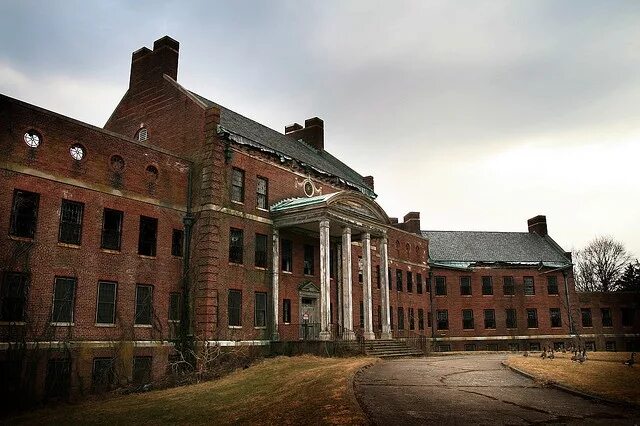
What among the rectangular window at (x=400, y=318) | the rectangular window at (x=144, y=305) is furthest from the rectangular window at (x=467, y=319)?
the rectangular window at (x=144, y=305)

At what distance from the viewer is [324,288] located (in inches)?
1113

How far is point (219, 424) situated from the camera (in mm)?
12984

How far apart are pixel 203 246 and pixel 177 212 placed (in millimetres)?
2178

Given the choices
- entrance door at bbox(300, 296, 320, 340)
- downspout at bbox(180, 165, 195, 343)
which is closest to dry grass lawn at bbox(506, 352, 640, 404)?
entrance door at bbox(300, 296, 320, 340)

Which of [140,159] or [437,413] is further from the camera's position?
[140,159]

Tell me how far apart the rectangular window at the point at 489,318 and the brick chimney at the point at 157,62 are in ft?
123

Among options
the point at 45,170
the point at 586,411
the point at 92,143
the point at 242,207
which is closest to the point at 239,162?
the point at 242,207

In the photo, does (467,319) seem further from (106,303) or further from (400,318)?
(106,303)

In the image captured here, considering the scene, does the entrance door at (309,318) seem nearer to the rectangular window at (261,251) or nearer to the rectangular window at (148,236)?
the rectangular window at (261,251)

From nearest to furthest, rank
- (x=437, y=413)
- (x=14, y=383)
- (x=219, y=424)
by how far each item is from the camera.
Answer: (x=437, y=413) < (x=219, y=424) < (x=14, y=383)

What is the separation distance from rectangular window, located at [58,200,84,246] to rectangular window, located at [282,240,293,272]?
11619mm

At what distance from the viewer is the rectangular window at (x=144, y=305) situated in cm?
2395

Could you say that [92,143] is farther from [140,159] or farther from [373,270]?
[373,270]

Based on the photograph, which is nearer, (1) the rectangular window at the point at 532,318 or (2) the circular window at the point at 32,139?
(2) the circular window at the point at 32,139
